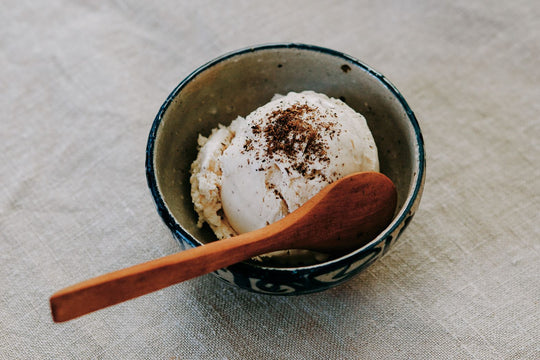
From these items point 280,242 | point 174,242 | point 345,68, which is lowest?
point 174,242

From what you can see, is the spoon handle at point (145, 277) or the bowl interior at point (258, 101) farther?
the bowl interior at point (258, 101)

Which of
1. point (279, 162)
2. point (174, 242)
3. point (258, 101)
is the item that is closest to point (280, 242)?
point (279, 162)

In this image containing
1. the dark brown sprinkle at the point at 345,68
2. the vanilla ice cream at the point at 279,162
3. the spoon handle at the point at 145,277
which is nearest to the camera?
the spoon handle at the point at 145,277

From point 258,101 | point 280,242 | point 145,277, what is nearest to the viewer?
point 145,277

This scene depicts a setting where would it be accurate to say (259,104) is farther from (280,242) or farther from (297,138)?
(280,242)

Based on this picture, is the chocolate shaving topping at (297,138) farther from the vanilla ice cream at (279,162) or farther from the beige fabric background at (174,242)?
the beige fabric background at (174,242)

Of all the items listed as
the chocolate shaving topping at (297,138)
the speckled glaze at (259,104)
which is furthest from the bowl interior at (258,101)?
the chocolate shaving topping at (297,138)

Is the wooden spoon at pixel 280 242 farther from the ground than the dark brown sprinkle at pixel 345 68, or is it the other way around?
the dark brown sprinkle at pixel 345 68
